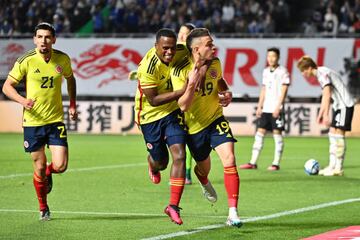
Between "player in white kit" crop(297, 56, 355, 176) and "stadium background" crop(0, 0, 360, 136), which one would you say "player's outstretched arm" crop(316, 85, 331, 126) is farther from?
"stadium background" crop(0, 0, 360, 136)

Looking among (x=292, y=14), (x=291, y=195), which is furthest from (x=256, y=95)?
(x=291, y=195)

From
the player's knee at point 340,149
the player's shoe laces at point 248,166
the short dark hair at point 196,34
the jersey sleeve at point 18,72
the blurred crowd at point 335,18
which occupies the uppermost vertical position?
the short dark hair at point 196,34

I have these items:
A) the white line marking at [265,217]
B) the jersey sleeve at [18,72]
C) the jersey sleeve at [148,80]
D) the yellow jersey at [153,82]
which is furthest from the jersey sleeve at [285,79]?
the jersey sleeve at [148,80]

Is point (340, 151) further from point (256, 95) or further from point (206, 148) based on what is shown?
point (256, 95)

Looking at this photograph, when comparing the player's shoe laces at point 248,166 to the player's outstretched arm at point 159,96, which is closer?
the player's outstretched arm at point 159,96

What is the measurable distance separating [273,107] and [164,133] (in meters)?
7.87

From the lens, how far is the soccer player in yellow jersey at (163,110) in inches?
412

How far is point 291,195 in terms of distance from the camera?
13.9 m

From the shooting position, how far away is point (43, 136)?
37.3ft

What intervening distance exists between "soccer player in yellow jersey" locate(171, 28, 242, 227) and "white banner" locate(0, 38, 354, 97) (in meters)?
18.1

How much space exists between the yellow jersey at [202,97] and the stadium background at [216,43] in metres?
17.3

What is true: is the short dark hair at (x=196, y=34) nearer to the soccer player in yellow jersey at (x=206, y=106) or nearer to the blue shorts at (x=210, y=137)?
the soccer player in yellow jersey at (x=206, y=106)

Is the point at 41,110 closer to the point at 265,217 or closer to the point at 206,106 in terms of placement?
the point at 206,106

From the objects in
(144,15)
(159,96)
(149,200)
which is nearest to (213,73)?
(159,96)
